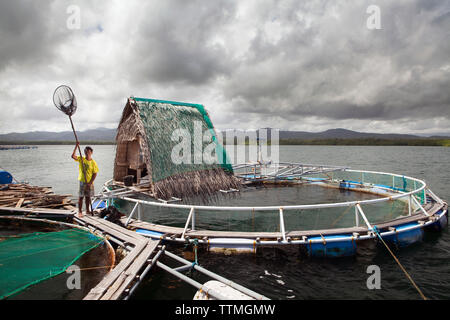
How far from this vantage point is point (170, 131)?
1211cm

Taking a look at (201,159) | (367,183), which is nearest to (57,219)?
(201,159)

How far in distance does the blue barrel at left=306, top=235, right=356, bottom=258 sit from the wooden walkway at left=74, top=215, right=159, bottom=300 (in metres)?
4.81

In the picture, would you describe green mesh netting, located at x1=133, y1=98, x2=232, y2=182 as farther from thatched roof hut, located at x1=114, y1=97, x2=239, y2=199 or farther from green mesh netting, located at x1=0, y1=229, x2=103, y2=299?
green mesh netting, located at x1=0, y1=229, x2=103, y2=299

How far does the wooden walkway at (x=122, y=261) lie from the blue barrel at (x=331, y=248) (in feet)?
15.8

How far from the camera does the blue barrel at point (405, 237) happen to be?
8406 millimetres

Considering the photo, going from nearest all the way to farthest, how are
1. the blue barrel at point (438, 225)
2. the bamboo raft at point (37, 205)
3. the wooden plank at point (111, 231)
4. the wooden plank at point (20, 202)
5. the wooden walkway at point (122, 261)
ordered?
1. the wooden walkway at point (122, 261)
2. the wooden plank at point (111, 231)
3. the blue barrel at point (438, 225)
4. the bamboo raft at point (37, 205)
5. the wooden plank at point (20, 202)

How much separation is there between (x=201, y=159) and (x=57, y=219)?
727 centimetres

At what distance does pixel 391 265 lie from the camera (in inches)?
319

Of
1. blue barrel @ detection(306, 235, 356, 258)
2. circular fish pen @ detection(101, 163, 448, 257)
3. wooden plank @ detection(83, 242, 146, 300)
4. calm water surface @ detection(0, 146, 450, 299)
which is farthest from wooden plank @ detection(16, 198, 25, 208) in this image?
blue barrel @ detection(306, 235, 356, 258)

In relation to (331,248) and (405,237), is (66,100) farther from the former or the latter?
(405,237)

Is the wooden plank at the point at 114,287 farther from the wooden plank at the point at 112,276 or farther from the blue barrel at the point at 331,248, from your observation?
the blue barrel at the point at 331,248

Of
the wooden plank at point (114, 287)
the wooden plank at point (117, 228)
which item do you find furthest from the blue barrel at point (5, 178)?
the wooden plank at point (114, 287)
